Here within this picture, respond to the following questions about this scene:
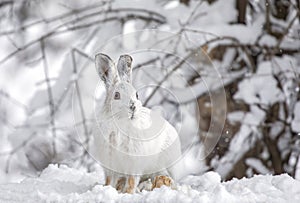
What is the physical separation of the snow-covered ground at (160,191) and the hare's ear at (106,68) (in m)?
0.20

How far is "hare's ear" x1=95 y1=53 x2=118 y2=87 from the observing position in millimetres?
1133

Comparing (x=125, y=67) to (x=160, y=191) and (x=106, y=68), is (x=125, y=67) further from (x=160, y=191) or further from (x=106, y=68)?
(x=160, y=191)

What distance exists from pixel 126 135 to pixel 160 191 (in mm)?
152

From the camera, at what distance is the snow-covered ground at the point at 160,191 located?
989 mm

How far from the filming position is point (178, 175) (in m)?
1.23

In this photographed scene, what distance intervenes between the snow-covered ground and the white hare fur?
2.1 inches

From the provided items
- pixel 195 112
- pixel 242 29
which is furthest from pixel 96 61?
pixel 242 29

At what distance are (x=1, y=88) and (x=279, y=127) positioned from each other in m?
1.31

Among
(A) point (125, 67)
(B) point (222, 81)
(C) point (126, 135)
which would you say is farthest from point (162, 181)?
(B) point (222, 81)

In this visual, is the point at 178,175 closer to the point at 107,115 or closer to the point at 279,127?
the point at 107,115

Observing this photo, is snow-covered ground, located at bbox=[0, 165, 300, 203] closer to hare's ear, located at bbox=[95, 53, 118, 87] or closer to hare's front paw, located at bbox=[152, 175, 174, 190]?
hare's front paw, located at bbox=[152, 175, 174, 190]

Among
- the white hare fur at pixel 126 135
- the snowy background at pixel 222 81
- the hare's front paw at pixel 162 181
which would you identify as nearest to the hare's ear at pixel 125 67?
the white hare fur at pixel 126 135

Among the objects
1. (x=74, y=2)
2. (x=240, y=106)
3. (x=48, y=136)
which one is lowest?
(x=48, y=136)

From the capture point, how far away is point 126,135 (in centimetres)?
111
